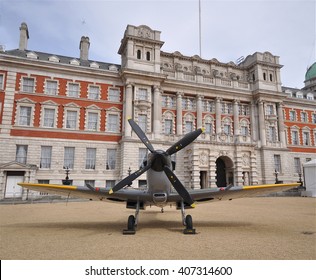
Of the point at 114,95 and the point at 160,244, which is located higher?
the point at 114,95

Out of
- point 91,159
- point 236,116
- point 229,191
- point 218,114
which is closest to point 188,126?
point 218,114

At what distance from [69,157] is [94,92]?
9.29m

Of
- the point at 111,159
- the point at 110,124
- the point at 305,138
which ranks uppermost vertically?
the point at 110,124

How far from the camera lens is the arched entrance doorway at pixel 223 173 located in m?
32.7

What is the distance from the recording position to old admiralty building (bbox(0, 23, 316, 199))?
89.0ft

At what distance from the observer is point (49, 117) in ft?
92.7

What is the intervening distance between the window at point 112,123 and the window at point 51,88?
24.8ft

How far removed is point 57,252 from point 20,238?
2.37 m

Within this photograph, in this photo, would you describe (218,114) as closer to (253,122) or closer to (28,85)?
(253,122)

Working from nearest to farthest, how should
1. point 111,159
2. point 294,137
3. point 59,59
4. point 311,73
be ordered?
point 111,159 < point 59,59 < point 294,137 < point 311,73

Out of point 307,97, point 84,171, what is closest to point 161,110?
point 84,171

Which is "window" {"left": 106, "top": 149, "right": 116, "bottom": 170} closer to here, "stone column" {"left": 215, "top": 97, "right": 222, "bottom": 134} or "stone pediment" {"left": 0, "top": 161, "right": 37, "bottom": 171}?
"stone pediment" {"left": 0, "top": 161, "right": 37, "bottom": 171}

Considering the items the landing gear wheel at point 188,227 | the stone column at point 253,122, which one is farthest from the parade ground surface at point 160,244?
the stone column at point 253,122

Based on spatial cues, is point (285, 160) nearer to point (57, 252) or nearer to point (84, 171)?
point (84, 171)
